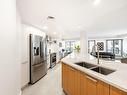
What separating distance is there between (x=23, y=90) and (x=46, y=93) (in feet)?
2.66

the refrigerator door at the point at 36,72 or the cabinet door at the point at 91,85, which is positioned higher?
the cabinet door at the point at 91,85

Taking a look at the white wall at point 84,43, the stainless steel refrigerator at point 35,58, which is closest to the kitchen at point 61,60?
the stainless steel refrigerator at point 35,58

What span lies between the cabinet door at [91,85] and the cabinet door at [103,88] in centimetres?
8

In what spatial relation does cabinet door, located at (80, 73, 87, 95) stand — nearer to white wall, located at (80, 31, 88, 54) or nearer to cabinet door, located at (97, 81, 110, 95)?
cabinet door, located at (97, 81, 110, 95)

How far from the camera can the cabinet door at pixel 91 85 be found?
1505 millimetres

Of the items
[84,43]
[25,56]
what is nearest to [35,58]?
[25,56]

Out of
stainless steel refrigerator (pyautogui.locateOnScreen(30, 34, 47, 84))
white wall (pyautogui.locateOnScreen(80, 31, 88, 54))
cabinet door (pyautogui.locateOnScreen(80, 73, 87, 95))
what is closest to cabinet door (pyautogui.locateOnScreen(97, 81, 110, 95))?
cabinet door (pyautogui.locateOnScreen(80, 73, 87, 95))

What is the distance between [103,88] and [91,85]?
30cm

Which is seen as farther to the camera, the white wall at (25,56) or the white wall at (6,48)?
the white wall at (25,56)

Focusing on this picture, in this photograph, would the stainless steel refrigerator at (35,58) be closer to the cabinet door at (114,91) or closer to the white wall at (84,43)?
the white wall at (84,43)

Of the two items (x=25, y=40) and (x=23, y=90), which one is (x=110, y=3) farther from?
(x=23, y=90)

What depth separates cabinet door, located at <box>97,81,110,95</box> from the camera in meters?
1.25

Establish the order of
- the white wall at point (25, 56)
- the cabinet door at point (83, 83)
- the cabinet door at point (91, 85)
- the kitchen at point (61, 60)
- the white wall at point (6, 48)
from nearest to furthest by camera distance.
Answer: the white wall at point (6, 48) → the kitchen at point (61, 60) → the cabinet door at point (91, 85) → the cabinet door at point (83, 83) → the white wall at point (25, 56)

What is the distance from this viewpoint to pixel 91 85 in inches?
63.2
